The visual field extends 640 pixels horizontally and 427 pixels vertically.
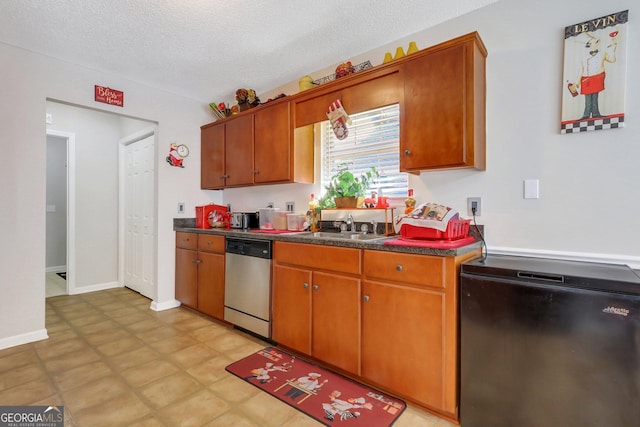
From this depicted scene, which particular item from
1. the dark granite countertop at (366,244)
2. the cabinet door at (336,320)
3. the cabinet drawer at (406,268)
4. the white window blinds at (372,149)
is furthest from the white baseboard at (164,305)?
the cabinet drawer at (406,268)

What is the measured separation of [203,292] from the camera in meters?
3.11

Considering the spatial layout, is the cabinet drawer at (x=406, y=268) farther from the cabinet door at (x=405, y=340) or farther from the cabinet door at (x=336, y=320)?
the cabinet door at (x=336, y=320)

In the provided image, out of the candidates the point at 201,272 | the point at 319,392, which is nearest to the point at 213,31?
the point at 201,272

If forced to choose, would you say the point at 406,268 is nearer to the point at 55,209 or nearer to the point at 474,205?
the point at 474,205

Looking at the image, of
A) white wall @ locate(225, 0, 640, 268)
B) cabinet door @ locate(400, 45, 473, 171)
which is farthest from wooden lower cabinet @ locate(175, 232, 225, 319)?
white wall @ locate(225, 0, 640, 268)

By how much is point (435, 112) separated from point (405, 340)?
4.50ft

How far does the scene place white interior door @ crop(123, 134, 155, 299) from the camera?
3.73 metres

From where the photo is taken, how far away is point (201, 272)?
3143 millimetres

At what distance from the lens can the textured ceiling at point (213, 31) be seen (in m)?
2.04

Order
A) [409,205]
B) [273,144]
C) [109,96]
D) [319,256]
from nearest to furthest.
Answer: [319,256], [409,205], [273,144], [109,96]

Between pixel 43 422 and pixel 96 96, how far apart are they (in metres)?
2.69

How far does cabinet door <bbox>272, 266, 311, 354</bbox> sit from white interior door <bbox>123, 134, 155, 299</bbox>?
2048 mm

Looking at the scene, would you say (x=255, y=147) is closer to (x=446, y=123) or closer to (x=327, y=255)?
(x=327, y=255)

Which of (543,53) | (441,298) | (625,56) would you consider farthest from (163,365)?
(625,56)
